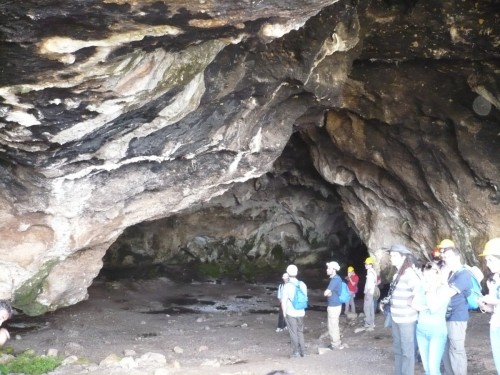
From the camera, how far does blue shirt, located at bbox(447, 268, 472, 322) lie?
5867 mm

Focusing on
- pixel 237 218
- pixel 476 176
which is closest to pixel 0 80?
pixel 476 176

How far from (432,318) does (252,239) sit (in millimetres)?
17670

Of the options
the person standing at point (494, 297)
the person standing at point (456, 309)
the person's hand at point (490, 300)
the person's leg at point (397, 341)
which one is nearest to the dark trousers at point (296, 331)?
the person's leg at point (397, 341)

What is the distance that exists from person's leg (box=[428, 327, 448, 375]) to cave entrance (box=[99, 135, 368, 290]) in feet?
44.4

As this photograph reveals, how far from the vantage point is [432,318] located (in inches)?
234

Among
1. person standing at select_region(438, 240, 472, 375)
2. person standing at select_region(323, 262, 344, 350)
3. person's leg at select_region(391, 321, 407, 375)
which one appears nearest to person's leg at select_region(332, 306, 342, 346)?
person standing at select_region(323, 262, 344, 350)

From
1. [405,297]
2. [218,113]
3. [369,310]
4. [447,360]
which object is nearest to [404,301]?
[405,297]

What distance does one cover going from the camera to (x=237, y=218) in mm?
22547

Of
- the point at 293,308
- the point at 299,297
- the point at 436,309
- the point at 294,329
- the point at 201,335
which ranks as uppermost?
the point at 436,309

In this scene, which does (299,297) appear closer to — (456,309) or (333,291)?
(333,291)

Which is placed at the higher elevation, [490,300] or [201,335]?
[490,300]

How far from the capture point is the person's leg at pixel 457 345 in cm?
603

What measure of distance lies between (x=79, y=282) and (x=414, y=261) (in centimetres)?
785

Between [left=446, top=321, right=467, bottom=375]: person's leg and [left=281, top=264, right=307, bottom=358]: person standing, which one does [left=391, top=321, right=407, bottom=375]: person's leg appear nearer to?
[left=446, top=321, right=467, bottom=375]: person's leg
